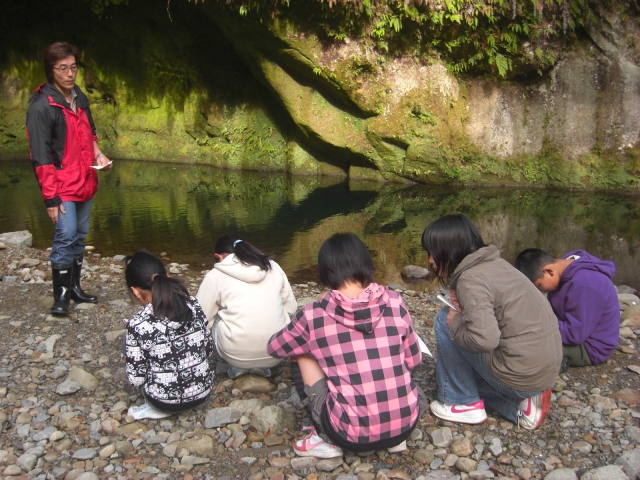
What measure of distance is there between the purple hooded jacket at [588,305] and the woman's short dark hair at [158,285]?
2.03 metres

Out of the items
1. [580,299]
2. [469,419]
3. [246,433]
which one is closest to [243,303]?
[246,433]

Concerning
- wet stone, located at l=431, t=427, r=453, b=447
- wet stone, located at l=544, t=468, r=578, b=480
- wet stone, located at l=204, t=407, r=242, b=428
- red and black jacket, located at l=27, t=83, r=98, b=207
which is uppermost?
red and black jacket, located at l=27, t=83, r=98, b=207

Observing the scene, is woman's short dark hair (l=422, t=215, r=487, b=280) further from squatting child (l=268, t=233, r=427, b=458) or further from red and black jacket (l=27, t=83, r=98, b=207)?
red and black jacket (l=27, t=83, r=98, b=207)

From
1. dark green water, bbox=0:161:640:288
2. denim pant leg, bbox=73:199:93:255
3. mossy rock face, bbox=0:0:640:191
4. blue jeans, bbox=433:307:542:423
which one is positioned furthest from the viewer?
mossy rock face, bbox=0:0:640:191

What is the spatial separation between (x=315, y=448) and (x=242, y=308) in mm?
816

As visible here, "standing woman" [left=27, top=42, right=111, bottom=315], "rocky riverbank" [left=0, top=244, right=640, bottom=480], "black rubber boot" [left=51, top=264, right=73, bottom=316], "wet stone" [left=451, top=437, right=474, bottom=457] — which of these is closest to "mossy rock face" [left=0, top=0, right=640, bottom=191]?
"standing woman" [left=27, top=42, right=111, bottom=315]

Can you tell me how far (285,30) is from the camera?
1118 centimetres

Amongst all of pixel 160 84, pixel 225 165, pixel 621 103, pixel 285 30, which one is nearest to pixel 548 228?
pixel 621 103

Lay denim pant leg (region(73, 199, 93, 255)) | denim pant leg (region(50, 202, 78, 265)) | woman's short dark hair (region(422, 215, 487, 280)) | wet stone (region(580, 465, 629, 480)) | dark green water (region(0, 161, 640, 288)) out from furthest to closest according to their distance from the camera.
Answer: dark green water (region(0, 161, 640, 288)) → denim pant leg (region(73, 199, 93, 255)) → denim pant leg (region(50, 202, 78, 265)) → woman's short dark hair (region(422, 215, 487, 280)) → wet stone (region(580, 465, 629, 480))

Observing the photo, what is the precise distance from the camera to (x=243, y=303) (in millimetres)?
3018

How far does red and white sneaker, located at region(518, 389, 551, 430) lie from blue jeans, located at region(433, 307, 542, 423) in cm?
3

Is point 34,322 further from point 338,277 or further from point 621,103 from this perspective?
point 621,103

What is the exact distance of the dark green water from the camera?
719 centimetres

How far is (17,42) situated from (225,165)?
6.92 m
